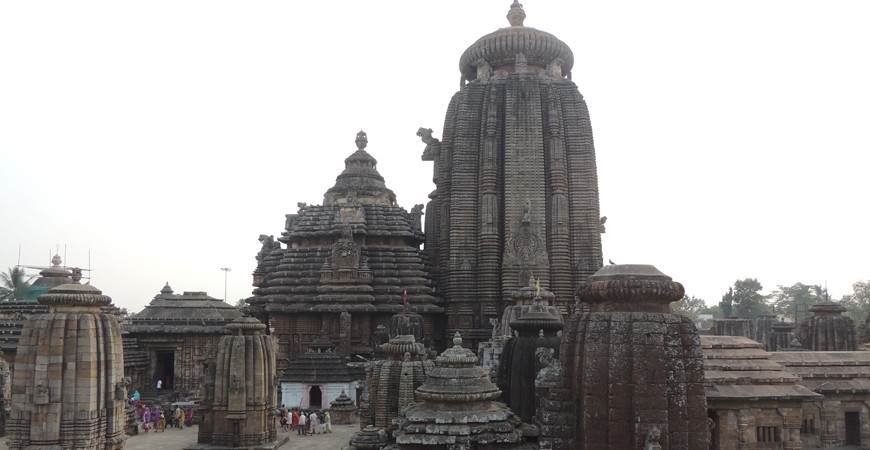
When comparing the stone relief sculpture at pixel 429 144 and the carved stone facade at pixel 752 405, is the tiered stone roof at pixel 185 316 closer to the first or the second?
the stone relief sculpture at pixel 429 144

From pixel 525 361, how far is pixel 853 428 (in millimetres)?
13125

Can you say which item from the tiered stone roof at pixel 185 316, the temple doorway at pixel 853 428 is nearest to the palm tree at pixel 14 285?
the tiered stone roof at pixel 185 316

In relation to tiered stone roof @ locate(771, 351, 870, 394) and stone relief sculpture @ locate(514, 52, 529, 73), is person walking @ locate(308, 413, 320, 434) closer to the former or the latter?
tiered stone roof @ locate(771, 351, 870, 394)

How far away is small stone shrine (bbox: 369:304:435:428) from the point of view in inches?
777

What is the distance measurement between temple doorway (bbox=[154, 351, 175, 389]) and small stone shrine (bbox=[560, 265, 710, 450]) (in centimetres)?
3737

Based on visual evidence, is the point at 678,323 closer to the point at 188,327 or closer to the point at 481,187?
the point at 481,187

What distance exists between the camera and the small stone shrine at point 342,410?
30.8m

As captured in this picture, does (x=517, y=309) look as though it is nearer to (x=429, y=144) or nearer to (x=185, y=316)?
(x=429, y=144)

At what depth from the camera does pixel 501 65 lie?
41781 mm

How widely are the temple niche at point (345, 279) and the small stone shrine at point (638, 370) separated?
28378 mm

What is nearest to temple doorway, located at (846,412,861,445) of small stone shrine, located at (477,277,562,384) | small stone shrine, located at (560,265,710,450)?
small stone shrine, located at (477,277,562,384)

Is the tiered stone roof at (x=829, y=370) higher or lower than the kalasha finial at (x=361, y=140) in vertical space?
lower

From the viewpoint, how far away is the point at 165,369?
42.8 meters

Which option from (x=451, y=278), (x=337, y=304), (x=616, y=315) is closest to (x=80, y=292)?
(x=616, y=315)
